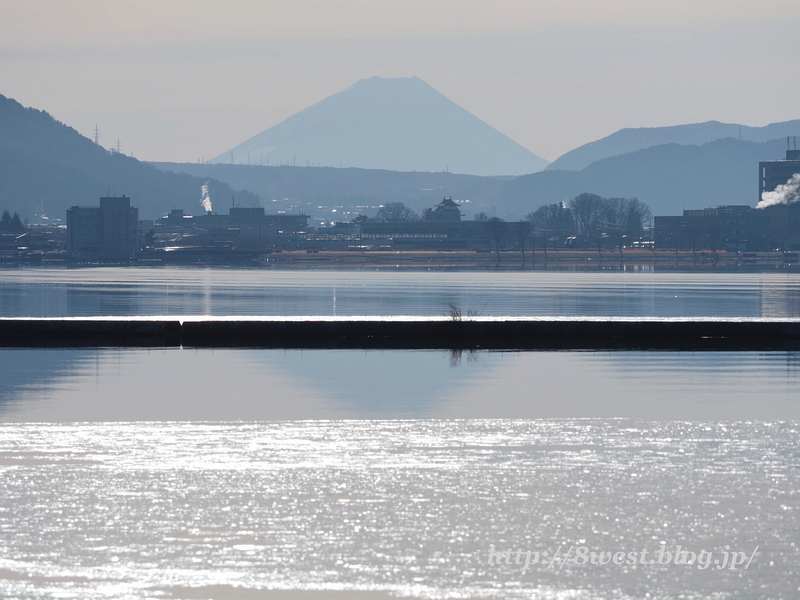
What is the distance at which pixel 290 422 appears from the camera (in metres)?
15.9

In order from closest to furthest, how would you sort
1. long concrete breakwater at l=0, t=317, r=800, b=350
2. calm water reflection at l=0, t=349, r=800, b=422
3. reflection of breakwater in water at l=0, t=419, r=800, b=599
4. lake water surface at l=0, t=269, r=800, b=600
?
reflection of breakwater in water at l=0, t=419, r=800, b=599
lake water surface at l=0, t=269, r=800, b=600
calm water reflection at l=0, t=349, r=800, b=422
long concrete breakwater at l=0, t=317, r=800, b=350

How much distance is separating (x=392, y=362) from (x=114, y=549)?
15227mm

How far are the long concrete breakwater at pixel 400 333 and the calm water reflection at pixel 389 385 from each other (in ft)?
7.09

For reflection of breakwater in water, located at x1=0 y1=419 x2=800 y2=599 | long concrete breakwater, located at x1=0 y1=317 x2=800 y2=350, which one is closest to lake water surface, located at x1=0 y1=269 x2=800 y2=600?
reflection of breakwater in water, located at x1=0 y1=419 x2=800 y2=599

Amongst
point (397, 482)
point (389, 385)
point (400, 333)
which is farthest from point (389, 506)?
point (400, 333)

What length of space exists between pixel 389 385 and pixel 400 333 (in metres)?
9.97

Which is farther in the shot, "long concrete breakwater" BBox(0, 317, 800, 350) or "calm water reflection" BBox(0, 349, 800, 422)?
"long concrete breakwater" BBox(0, 317, 800, 350)

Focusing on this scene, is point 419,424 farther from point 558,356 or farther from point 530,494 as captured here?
point 558,356

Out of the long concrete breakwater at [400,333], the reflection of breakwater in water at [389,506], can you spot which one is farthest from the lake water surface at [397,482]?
the long concrete breakwater at [400,333]

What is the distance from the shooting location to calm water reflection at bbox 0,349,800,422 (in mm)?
16938

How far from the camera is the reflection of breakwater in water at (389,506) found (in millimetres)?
8891

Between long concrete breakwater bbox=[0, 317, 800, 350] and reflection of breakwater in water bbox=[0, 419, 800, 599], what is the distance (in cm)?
1376

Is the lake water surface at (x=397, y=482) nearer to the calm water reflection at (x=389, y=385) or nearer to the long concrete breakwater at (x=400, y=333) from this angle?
the calm water reflection at (x=389, y=385)

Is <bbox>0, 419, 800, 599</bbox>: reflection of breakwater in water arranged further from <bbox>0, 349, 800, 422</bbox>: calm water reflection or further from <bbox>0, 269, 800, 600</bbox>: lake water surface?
<bbox>0, 349, 800, 422</bbox>: calm water reflection
